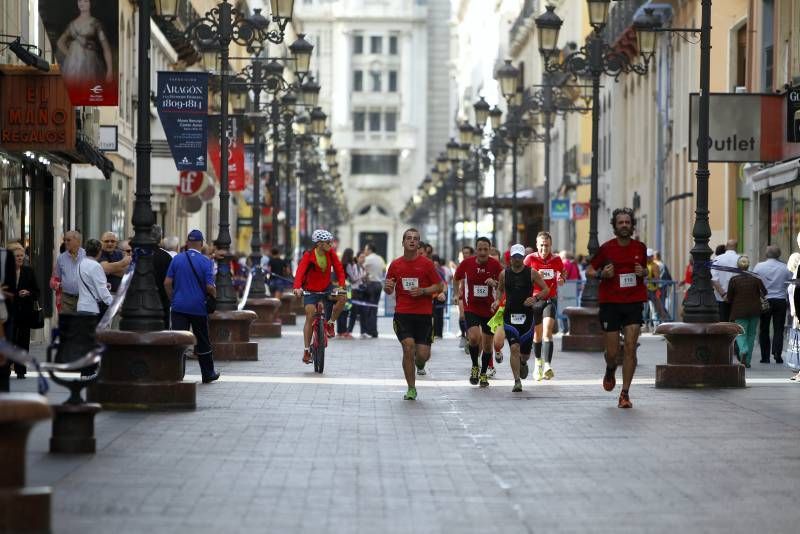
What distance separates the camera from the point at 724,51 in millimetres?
41938

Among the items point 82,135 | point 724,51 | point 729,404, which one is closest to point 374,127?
point 724,51

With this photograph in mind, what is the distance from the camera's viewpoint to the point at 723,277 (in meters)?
27.9

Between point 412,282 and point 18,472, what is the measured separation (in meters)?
10.9

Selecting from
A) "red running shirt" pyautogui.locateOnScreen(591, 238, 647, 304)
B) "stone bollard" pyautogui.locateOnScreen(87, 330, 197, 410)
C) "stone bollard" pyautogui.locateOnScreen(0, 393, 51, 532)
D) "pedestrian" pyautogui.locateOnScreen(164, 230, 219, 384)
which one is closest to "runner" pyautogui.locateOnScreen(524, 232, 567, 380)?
"pedestrian" pyautogui.locateOnScreen(164, 230, 219, 384)

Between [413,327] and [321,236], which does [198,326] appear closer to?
[413,327]

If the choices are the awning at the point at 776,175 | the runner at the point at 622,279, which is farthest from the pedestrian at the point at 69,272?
the awning at the point at 776,175

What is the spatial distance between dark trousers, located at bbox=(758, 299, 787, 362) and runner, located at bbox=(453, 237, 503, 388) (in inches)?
259

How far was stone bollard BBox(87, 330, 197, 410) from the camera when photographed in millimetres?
16609

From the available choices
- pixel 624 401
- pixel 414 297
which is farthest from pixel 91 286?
pixel 624 401

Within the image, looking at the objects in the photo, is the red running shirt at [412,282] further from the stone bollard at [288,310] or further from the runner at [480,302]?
the stone bollard at [288,310]

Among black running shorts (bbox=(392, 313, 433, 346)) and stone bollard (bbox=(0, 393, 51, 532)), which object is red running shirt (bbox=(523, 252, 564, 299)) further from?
stone bollard (bbox=(0, 393, 51, 532))

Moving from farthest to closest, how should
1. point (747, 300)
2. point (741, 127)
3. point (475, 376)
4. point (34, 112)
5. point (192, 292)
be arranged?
1. point (741, 127)
2. point (34, 112)
3. point (747, 300)
4. point (475, 376)
5. point (192, 292)

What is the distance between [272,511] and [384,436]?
460 centimetres

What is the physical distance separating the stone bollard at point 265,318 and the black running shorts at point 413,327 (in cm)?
1484
